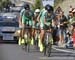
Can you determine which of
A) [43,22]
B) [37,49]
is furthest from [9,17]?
[43,22]

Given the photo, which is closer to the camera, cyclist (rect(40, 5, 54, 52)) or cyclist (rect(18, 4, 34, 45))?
cyclist (rect(40, 5, 54, 52))

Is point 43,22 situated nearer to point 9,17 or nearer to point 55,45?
point 55,45

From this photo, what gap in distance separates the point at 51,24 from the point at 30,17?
2.45 m

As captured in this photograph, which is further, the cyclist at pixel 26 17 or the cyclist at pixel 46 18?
the cyclist at pixel 26 17

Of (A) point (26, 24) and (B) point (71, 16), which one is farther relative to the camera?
(B) point (71, 16)

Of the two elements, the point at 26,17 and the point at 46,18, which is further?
the point at 26,17

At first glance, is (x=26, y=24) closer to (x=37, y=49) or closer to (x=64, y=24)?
(x=37, y=49)

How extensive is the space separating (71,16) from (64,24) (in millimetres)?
511

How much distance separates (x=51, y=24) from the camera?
17062mm

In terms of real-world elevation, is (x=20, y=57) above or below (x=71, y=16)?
below

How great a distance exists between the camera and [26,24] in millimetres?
19250

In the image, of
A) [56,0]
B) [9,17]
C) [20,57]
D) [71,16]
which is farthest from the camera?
[56,0]

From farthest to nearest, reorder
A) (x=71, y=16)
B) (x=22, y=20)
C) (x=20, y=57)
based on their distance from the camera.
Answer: (x=71, y=16) < (x=22, y=20) < (x=20, y=57)

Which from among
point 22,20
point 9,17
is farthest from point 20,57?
point 9,17
